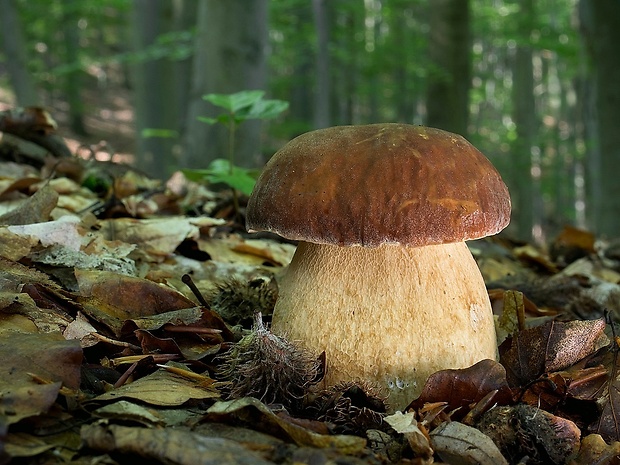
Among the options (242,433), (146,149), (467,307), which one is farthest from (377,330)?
(146,149)

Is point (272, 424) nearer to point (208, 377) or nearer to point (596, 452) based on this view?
point (208, 377)

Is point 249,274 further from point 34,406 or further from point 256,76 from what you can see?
point 256,76

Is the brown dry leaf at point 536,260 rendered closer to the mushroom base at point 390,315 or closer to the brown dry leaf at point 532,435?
the mushroom base at point 390,315

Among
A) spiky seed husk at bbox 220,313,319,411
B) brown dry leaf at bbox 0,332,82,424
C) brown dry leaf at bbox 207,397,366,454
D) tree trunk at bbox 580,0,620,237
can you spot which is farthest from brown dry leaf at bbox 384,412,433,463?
tree trunk at bbox 580,0,620,237

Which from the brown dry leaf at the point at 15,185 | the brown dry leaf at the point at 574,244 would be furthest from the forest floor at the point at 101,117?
the brown dry leaf at the point at 574,244

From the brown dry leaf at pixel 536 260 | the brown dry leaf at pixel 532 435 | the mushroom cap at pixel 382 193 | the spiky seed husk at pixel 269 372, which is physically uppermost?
the mushroom cap at pixel 382 193

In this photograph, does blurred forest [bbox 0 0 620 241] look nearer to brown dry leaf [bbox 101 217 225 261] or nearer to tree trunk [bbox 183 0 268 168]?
tree trunk [bbox 183 0 268 168]
